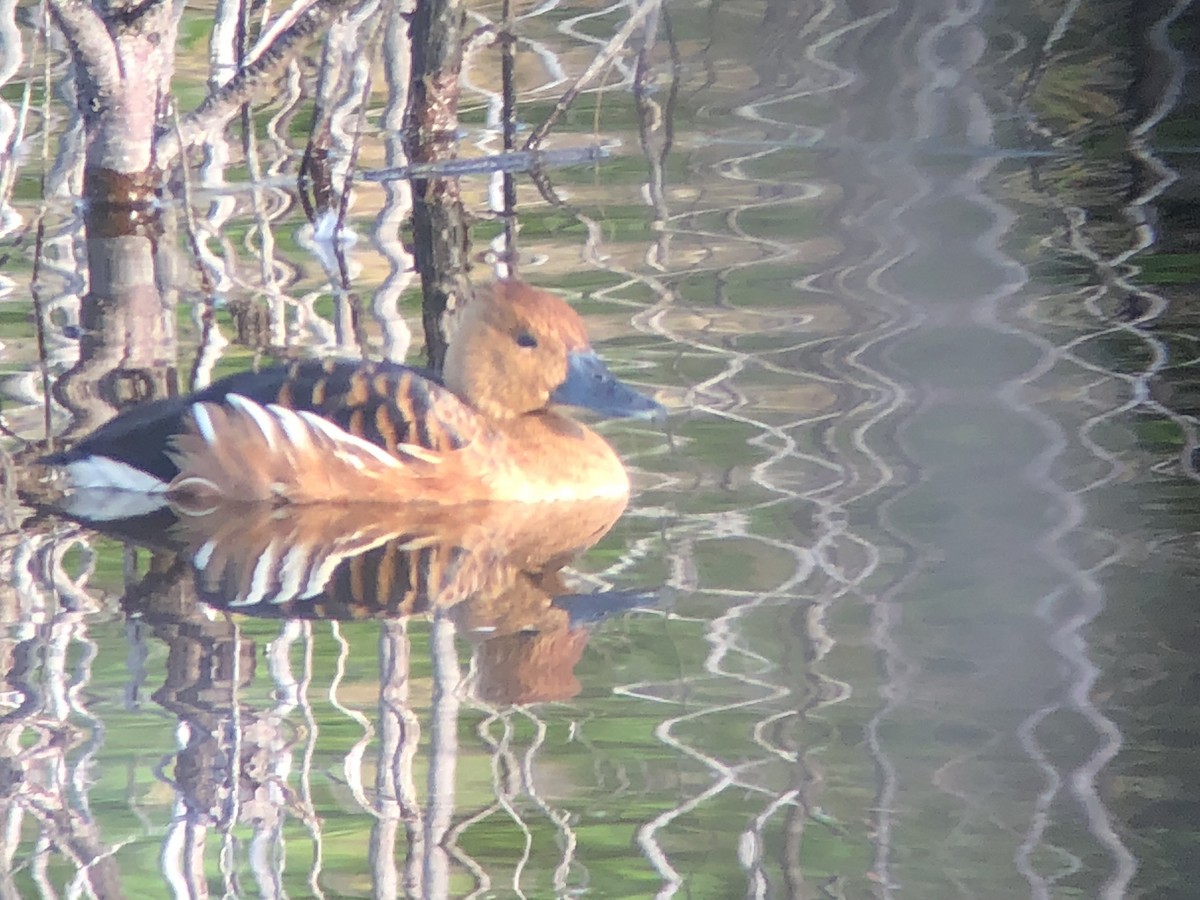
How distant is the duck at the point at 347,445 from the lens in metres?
6.67

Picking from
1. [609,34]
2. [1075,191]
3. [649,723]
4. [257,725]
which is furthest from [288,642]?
[609,34]

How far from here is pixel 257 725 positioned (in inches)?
194

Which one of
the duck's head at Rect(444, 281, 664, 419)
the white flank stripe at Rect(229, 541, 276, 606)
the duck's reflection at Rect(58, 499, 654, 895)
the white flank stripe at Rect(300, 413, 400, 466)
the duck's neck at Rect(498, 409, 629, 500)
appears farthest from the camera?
the duck's head at Rect(444, 281, 664, 419)

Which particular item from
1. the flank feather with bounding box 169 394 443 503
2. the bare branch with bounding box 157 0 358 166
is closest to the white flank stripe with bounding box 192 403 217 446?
the flank feather with bounding box 169 394 443 503

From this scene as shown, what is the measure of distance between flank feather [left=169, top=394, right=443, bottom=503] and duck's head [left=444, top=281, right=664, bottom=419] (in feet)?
1.45

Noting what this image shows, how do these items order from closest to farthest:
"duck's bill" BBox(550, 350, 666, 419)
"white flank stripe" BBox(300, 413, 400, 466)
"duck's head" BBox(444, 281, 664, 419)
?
"white flank stripe" BBox(300, 413, 400, 466) < "duck's bill" BBox(550, 350, 666, 419) < "duck's head" BBox(444, 281, 664, 419)

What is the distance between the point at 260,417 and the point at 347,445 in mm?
279

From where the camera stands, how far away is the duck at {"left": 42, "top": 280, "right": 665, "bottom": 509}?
→ 667 cm

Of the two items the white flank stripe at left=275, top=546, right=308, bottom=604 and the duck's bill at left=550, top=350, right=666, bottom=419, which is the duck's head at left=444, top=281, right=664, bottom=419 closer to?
the duck's bill at left=550, top=350, right=666, bottom=419

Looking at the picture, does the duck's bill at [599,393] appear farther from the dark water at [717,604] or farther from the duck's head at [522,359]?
the dark water at [717,604]

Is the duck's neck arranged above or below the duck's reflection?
above

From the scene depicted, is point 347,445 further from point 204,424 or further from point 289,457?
point 204,424

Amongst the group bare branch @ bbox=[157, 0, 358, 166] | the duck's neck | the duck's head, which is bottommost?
the duck's neck

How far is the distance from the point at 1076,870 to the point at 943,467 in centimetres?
256
